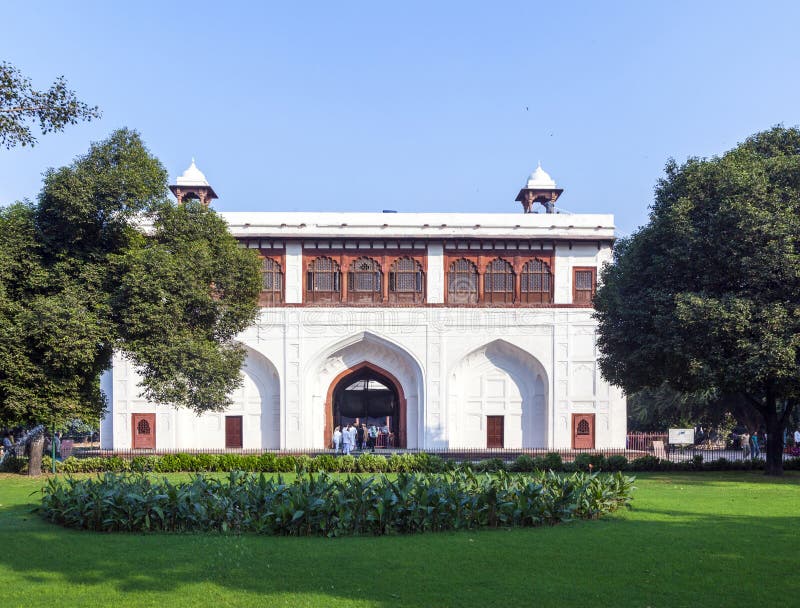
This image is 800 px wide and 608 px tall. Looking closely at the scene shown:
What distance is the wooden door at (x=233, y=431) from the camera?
28.5 m

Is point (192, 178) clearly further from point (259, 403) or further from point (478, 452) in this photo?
point (478, 452)

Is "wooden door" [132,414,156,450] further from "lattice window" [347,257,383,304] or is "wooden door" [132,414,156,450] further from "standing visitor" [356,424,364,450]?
"lattice window" [347,257,383,304]

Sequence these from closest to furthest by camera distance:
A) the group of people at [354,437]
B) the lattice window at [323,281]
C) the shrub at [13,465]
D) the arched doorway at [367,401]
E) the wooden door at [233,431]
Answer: the shrub at [13,465] < the group of people at [354,437] < the lattice window at [323,281] < the wooden door at [233,431] < the arched doorway at [367,401]

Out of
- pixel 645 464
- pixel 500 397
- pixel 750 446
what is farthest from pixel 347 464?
pixel 750 446

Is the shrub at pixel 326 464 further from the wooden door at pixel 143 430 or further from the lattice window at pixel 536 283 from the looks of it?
the lattice window at pixel 536 283

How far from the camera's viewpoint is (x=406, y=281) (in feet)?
93.0

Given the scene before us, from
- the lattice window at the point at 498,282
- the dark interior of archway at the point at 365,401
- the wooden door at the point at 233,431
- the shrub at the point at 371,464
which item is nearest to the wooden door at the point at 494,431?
the lattice window at the point at 498,282

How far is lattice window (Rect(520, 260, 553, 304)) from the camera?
2842 centimetres

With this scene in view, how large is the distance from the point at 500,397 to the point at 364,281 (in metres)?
6.32

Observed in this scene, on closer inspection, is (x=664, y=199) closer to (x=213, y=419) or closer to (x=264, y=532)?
(x=264, y=532)

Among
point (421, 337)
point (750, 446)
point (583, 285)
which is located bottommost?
point (750, 446)

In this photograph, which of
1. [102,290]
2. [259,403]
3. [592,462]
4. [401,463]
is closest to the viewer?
[102,290]

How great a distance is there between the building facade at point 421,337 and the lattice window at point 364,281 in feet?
0.12

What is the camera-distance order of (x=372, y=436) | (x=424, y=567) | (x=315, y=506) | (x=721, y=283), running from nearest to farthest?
1. (x=424, y=567)
2. (x=315, y=506)
3. (x=721, y=283)
4. (x=372, y=436)
